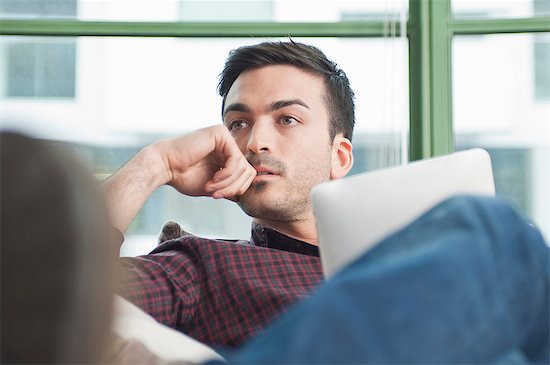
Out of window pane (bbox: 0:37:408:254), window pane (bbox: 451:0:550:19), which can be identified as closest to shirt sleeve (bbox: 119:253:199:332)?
window pane (bbox: 0:37:408:254)

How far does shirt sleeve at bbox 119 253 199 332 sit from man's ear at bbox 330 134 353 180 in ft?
2.31

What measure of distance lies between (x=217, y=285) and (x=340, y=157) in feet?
2.64

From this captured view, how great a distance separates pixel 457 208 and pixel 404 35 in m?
2.57

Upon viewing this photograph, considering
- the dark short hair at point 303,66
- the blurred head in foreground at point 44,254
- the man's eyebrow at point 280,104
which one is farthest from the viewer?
the dark short hair at point 303,66

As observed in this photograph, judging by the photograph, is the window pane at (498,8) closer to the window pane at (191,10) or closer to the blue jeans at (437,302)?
the window pane at (191,10)

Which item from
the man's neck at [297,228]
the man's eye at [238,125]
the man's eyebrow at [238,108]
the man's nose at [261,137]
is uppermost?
the man's eyebrow at [238,108]

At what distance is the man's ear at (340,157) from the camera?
7.93 feet

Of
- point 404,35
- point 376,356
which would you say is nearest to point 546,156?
point 404,35

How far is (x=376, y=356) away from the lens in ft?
2.75

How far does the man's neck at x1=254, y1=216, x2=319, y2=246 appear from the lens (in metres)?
2.26

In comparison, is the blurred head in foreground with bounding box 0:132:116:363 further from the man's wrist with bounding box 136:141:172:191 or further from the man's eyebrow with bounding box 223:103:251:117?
the man's eyebrow with bounding box 223:103:251:117

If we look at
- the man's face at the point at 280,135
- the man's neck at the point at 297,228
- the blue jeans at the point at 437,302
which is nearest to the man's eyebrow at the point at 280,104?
the man's face at the point at 280,135

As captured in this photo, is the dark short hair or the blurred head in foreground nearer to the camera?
the blurred head in foreground

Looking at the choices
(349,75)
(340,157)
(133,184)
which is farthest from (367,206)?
(349,75)
